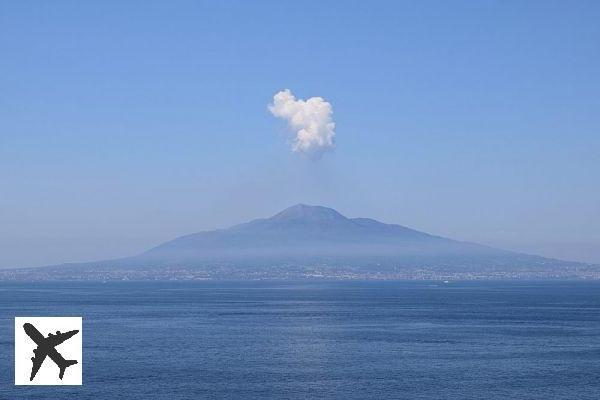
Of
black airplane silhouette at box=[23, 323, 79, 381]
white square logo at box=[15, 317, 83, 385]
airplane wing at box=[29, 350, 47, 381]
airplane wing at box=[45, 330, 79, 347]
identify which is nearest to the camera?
white square logo at box=[15, 317, 83, 385]

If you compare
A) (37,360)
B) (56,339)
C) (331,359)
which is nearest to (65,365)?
(56,339)

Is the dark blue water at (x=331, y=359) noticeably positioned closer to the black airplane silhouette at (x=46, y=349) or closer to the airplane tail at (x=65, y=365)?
the black airplane silhouette at (x=46, y=349)

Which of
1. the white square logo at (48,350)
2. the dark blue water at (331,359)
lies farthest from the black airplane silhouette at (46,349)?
the dark blue water at (331,359)

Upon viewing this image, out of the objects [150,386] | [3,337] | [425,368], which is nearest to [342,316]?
[3,337]

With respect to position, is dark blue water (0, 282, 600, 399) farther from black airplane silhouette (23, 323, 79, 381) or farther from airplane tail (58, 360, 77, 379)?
airplane tail (58, 360, 77, 379)

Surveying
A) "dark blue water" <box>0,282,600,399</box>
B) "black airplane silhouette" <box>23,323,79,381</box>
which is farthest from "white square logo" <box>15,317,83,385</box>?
"dark blue water" <box>0,282,600,399</box>

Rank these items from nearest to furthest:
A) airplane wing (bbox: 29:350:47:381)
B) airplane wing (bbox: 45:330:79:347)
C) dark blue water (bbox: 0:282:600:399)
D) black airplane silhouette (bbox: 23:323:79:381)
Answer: black airplane silhouette (bbox: 23:323:79:381), airplane wing (bbox: 45:330:79:347), airplane wing (bbox: 29:350:47:381), dark blue water (bbox: 0:282:600:399)

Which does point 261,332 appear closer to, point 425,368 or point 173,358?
point 173,358
